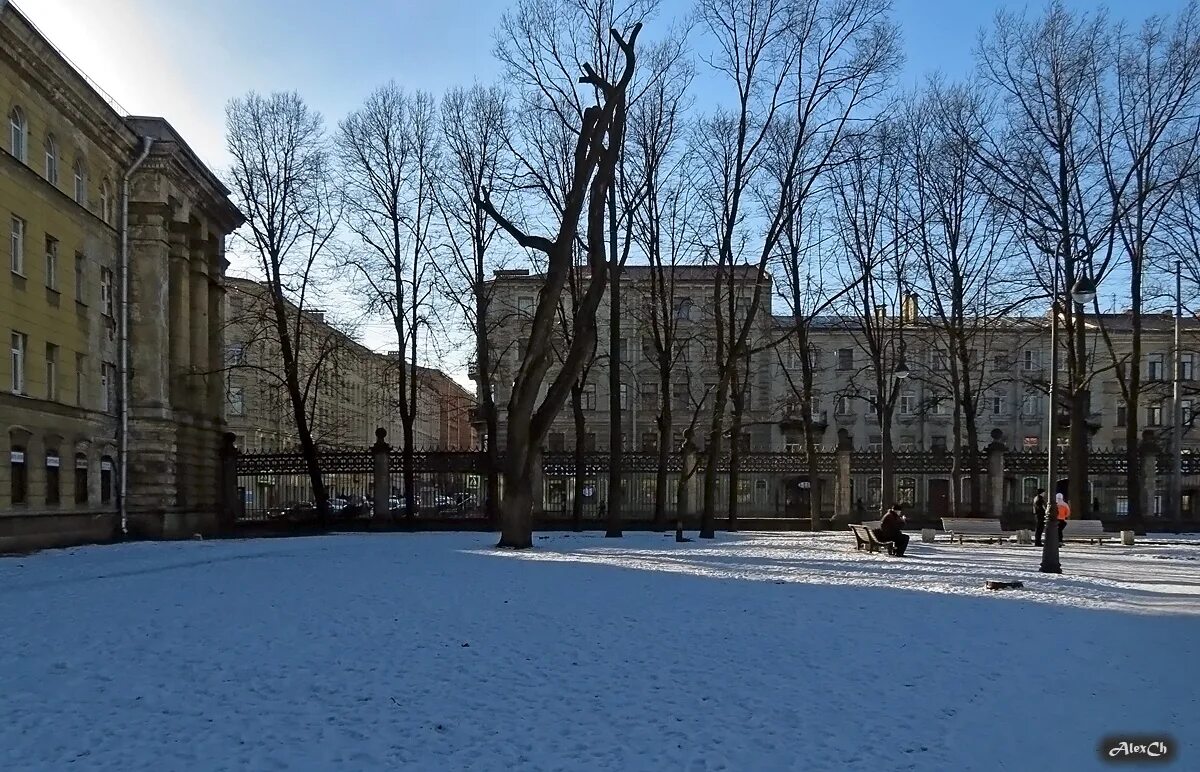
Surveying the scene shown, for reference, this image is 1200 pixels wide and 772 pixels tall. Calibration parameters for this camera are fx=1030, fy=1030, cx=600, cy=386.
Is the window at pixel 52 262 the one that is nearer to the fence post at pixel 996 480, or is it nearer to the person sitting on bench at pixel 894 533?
the person sitting on bench at pixel 894 533

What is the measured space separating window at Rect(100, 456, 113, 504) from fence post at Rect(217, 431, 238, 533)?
6.20m

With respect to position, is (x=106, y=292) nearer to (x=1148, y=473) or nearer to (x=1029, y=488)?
(x=1029, y=488)

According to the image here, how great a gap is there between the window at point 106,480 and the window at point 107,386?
1.51m

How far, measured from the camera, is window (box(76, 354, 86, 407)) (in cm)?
2841

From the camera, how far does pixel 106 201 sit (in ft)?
100

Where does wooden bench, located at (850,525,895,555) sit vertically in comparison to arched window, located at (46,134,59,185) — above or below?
below

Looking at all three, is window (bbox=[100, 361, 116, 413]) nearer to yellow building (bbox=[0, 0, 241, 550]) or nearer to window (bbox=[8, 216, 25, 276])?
yellow building (bbox=[0, 0, 241, 550])

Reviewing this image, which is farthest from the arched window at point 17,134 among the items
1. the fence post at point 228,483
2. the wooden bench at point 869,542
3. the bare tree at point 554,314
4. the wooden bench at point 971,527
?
the wooden bench at point 971,527

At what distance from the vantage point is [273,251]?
36.1m

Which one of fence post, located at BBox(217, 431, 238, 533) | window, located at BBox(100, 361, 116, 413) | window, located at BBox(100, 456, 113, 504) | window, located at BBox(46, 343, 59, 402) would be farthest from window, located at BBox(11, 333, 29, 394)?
fence post, located at BBox(217, 431, 238, 533)

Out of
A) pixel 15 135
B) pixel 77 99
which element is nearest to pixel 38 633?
pixel 15 135

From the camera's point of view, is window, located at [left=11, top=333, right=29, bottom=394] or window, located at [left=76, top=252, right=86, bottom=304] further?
window, located at [left=76, top=252, right=86, bottom=304]

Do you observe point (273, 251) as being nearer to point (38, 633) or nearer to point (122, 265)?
point (122, 265)

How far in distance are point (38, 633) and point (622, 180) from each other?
22133 millimetres
